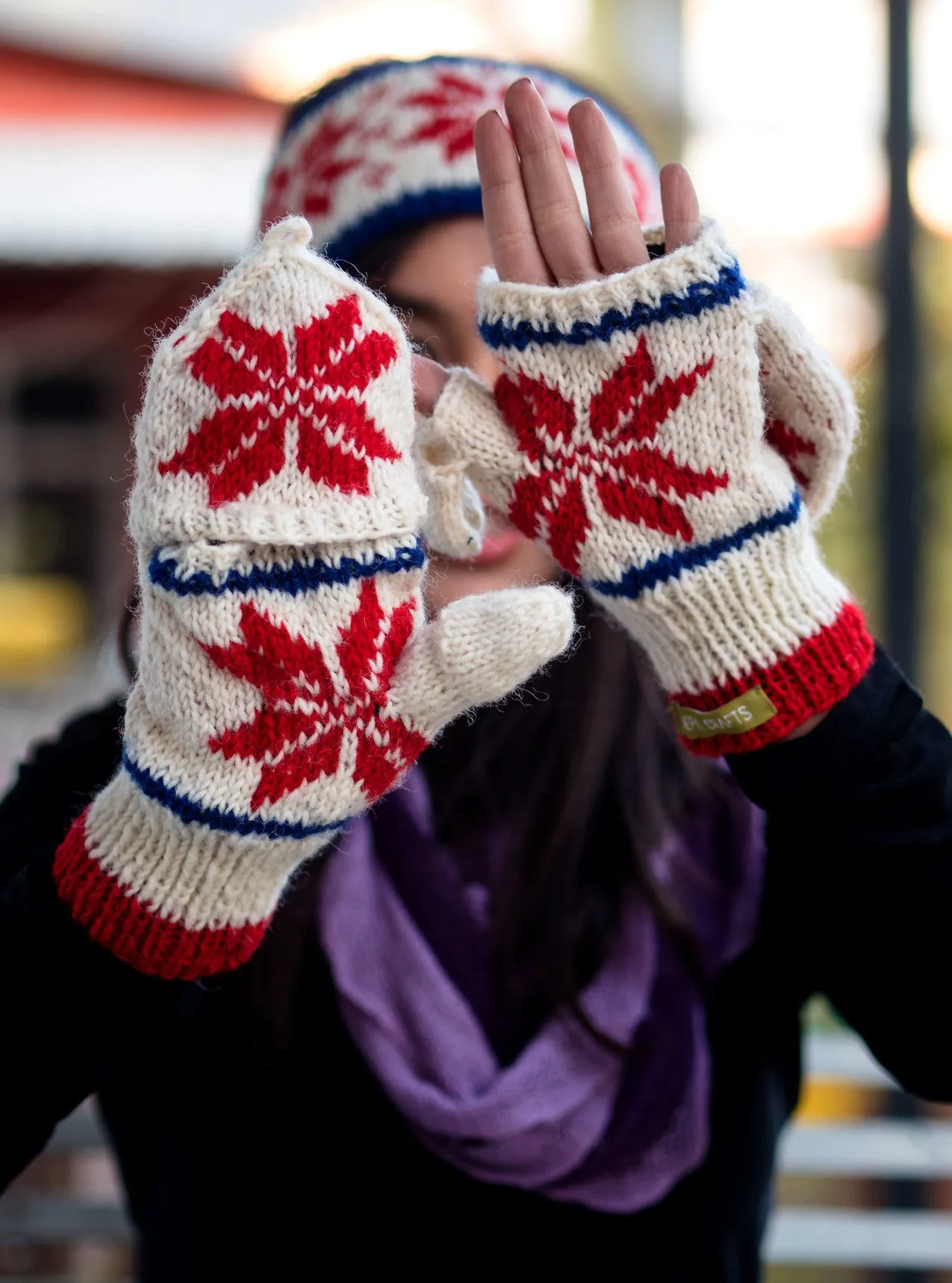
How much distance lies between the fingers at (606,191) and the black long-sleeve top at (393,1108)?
0.91 ft

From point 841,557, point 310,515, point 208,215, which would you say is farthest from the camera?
point 208,215

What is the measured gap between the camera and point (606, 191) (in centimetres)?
58

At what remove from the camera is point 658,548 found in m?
0.58

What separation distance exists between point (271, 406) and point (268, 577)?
3.3 inches

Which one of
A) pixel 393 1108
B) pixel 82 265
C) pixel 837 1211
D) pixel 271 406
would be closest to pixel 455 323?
pixel 271 406

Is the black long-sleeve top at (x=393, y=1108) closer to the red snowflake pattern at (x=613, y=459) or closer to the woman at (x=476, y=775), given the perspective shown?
the woman at (x=476, y=775)

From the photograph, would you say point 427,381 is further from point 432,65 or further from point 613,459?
point 432,65

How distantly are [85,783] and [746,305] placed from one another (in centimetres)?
56

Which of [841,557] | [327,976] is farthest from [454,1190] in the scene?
[841,557]

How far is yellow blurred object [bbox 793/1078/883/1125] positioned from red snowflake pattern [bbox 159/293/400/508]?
3.69 ft

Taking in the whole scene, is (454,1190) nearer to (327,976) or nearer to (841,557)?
(327,976)

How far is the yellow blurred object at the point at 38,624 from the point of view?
4.89 meters

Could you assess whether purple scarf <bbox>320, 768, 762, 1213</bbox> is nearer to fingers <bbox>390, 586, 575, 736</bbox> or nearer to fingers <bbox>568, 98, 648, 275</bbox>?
fingers <bbox>390, 586, 575, 736</bbox>

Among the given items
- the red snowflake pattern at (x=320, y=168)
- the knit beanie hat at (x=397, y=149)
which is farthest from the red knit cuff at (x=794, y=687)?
the red snowflake pattern at (x=320, y=168)
